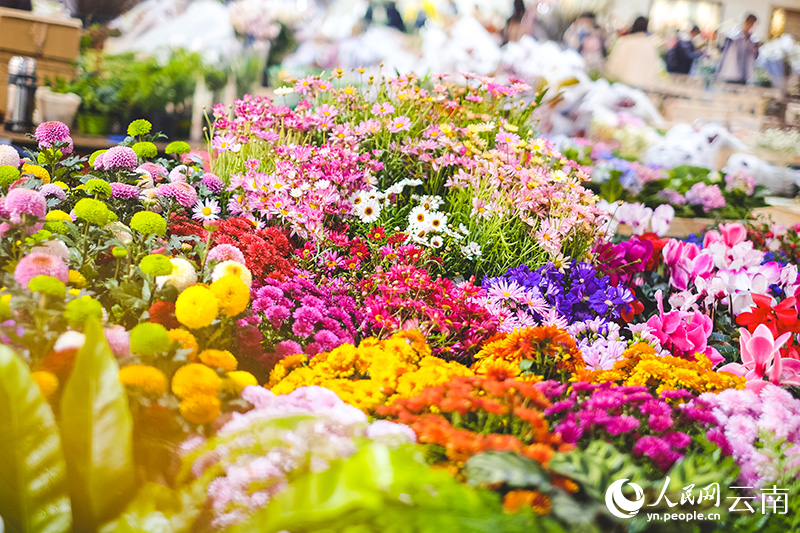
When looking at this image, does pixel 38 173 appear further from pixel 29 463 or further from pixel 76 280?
pixel 29 463

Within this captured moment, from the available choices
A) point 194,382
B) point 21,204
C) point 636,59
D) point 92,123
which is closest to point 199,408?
point 194,382

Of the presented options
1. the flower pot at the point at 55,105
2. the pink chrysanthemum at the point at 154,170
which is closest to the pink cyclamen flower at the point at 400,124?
the pink chrysanthemum at the point at 154,170

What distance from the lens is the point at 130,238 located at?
151 cm

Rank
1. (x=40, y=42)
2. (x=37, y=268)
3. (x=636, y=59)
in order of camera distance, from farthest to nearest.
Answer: (x=636, y=59), (x=40, y=42), (x=37, y=268)

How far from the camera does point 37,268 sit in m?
1.12

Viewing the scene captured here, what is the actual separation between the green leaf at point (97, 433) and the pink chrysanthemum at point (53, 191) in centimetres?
83

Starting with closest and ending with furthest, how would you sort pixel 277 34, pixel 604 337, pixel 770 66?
1. pixel 604 337
2. pixel 277 34
3. pixel 770 66

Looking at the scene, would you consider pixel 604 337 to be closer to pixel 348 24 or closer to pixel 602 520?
pixel 602 520

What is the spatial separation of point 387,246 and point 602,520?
1107 millimetres

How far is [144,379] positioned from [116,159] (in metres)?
0.93

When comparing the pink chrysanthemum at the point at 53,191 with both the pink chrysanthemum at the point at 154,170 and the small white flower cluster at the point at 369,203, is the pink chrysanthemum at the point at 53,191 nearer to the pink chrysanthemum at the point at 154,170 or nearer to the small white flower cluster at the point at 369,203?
the pink chrysanthemum at the point at 154,170

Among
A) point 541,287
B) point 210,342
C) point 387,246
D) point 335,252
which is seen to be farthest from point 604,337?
point 210,342

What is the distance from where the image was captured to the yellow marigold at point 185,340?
3.77 ft

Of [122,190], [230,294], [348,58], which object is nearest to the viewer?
[230,294]
